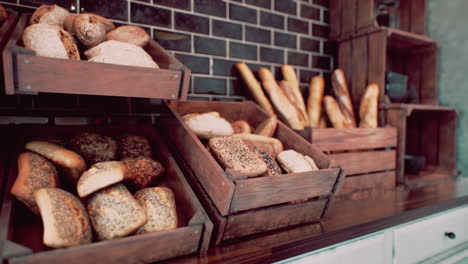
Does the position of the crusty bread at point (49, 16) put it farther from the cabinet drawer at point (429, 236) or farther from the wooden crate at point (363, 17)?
the wooden crate at point (363, 17)

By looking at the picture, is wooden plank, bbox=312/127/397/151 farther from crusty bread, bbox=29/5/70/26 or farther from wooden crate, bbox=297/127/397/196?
crusty bread, bbox=29/5/70/26

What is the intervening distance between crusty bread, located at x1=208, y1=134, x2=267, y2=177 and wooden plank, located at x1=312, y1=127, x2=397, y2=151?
19.2 inches

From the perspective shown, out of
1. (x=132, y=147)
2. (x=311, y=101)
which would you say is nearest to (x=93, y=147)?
(x=132, y=147)

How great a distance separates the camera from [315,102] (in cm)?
177

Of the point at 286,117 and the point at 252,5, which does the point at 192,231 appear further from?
the point at 252,5

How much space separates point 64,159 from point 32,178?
10cm

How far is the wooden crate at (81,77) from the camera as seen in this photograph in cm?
68

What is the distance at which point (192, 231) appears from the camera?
30.2 inches

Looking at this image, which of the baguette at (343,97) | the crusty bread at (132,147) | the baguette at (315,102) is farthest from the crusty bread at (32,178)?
the baguette at (343,97)

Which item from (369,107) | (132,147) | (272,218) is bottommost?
(272,218)

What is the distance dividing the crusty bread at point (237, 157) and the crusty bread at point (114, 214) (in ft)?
0.94

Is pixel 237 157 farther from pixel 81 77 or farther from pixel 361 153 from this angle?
pixel 361 153

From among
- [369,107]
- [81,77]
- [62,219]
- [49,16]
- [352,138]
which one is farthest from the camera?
[369,107]

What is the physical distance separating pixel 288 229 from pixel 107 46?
800 millimetres
